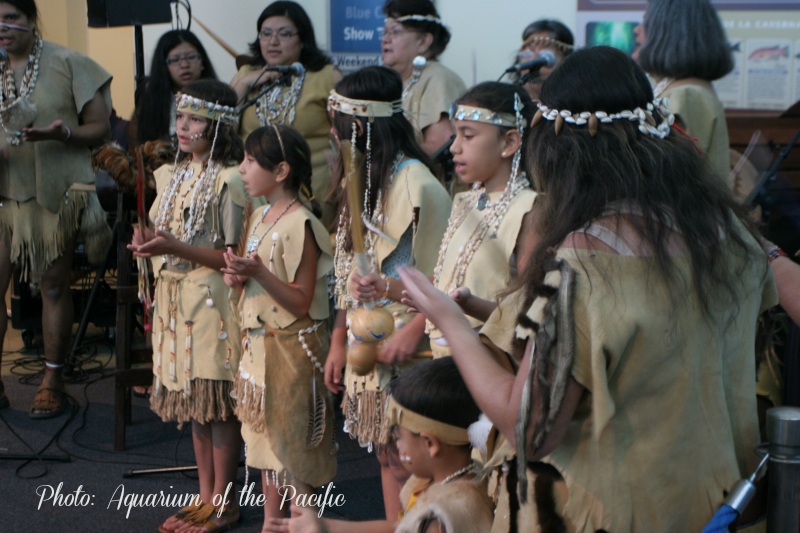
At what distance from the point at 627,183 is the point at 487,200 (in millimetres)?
781

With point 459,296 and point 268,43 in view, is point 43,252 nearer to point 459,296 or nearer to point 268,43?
point 268,43

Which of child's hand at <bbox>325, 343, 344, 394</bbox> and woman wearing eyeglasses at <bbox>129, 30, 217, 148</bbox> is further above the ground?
woman wearing eyeglasses at <bbox>129, 30, 217, 148</bbox>

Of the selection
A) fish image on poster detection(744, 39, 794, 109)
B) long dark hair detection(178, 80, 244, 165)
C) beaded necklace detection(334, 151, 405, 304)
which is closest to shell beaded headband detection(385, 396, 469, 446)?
beaded necklace detection(334, 151, 405, 304)

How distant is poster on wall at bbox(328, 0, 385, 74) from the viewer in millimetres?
4188

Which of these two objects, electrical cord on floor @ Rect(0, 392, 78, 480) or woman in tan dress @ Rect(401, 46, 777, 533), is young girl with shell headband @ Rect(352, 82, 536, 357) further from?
electrical cord on floor @ Rect(0, 392, 78, 480)

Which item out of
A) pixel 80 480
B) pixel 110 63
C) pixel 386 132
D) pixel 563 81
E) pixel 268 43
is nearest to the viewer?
pixel 563 81

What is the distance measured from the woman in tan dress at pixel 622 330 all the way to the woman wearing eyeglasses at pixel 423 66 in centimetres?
203

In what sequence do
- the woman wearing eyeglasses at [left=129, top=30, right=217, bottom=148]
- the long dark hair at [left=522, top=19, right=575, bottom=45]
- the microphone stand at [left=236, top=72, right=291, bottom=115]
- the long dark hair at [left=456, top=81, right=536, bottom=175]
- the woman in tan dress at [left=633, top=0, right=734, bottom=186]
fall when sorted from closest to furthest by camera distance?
the long dark hair at [left=456, top=81, right=536, bottom=175]
the woman in tan dress at [left=633, top=0, right=734, bottom=186]
the microphone stand at [left=236, top=72, right=291, bottom=115]
the long dark hair at [left=522, top=19, right=575, bottom=45]
the woman wearing eyeglasses at [left=129, top=30, right=217, bottom=148]

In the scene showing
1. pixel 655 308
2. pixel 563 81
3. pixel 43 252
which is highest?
pixel 563 81

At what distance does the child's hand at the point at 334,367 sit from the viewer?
2.18 m

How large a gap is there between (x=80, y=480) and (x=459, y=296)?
6.72 ft

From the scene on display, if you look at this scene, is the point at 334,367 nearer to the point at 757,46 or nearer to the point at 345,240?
the point at 345,240

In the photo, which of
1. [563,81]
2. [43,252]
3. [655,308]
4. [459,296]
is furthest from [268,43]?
[655,308]

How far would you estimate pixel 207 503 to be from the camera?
251 cm
